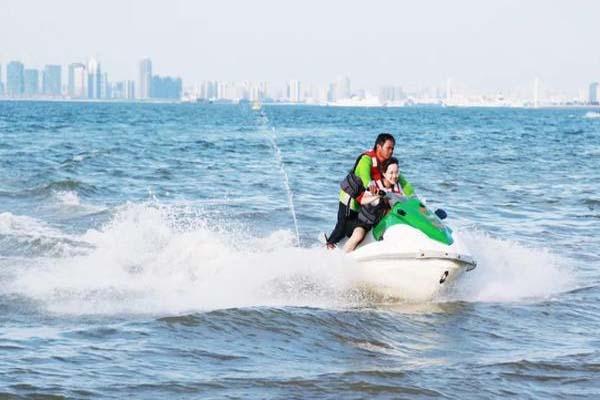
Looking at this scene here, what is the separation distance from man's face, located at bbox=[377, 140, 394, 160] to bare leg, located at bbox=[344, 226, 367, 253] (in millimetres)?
744

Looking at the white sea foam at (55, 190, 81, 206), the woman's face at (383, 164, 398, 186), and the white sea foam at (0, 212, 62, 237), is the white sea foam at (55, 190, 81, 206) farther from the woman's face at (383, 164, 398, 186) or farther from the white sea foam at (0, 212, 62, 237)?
the woman's face at (383, 164, 398, 186)

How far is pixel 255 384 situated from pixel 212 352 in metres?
0.97

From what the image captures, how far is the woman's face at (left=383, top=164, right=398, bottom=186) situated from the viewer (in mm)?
9594

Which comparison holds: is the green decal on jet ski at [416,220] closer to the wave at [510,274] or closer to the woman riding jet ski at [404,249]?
the woman riding jet ski at [404,249]

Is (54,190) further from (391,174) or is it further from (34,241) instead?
(391,174)

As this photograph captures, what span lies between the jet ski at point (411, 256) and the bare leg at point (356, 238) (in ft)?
0.69

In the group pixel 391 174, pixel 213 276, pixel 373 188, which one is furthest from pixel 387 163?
pixel 213 276

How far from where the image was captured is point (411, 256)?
9.16 m

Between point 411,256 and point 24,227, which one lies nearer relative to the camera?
point 411,256

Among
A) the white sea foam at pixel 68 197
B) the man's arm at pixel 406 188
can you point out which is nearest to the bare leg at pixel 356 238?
the man's arm at pixel 406 188

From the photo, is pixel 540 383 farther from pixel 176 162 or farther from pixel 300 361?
pixel 176 162

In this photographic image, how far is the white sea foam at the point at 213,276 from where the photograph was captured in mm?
9523

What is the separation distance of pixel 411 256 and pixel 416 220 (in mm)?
364

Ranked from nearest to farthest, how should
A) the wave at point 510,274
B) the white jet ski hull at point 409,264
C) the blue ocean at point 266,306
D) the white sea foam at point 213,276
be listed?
the blue ocean at point 266,306
the white jet ski hull at point 409,264
the white sea foam at point 213,276
the wave at point 510,274
